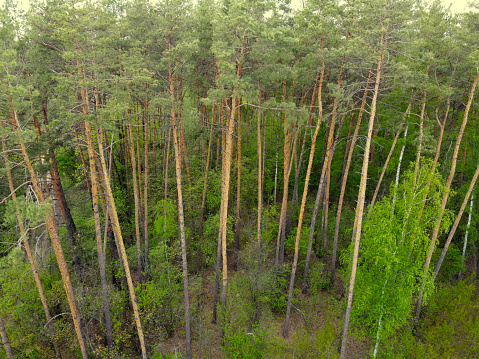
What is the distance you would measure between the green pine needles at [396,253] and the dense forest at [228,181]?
0.07m

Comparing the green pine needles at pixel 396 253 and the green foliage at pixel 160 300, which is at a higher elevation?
the green pine needles at pixel 396 253

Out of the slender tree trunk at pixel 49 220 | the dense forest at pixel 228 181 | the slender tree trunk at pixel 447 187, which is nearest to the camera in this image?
the slender tree trunk at pixel 49 220

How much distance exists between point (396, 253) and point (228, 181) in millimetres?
6698

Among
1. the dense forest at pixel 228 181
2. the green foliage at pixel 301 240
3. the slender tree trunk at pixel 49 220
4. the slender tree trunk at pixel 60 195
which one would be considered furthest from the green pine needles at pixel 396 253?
the slender tree trunk at pixel 60 195

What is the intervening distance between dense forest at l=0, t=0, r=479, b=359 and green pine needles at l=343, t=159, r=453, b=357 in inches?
2.7

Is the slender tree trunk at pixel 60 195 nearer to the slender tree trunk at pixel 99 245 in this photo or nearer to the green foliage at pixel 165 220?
the slender tree trunk at pixel 99 245

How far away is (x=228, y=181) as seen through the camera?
38.5 ft

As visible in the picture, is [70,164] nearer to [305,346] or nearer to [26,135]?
[26,135]

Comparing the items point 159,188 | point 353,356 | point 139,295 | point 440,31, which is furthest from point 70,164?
point 440,31

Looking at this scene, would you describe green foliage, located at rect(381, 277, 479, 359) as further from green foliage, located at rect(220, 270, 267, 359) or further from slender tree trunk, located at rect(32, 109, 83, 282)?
slender tree trunk, located at rect(32, 109, 83, 282)

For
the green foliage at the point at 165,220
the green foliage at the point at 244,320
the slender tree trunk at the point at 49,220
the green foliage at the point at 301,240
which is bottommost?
the green foliage at the point at 244,320

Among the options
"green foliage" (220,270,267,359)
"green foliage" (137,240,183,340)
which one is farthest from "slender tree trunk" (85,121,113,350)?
"green foliage" (220,270,267,359)

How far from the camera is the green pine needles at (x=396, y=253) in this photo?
30.9ft

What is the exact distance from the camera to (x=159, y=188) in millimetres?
19547
